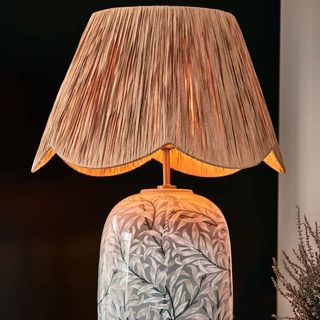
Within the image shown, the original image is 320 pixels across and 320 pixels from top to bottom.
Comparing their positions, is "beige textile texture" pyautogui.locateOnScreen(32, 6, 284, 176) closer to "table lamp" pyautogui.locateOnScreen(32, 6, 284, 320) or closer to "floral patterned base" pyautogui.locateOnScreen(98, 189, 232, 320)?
"table lamp" pyautogui.locateOnScreen(32, 6, 284, 320)

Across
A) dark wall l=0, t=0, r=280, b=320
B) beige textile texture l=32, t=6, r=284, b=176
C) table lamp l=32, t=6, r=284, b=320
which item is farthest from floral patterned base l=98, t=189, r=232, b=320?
dark wall l=0, t=0, r=280, b=320

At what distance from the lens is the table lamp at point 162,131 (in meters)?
1.02

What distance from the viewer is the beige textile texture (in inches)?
39.8

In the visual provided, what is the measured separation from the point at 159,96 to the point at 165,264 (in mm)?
300

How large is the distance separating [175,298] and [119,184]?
0.51 m

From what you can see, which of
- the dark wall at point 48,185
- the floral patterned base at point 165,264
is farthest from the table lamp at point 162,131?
the dark wall at point 48,185

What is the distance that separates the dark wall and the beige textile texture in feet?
1.31

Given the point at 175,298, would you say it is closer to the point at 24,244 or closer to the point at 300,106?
the point at 24,244

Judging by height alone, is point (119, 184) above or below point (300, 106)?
below

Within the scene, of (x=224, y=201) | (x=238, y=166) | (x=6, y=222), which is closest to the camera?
(x=238, y=166)

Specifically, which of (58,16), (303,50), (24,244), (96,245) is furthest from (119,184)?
(303,50)

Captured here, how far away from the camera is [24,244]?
1.53 metres

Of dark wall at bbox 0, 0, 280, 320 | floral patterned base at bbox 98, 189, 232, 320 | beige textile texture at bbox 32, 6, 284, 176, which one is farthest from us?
dark wall at bbox 0, 0, 280, 320

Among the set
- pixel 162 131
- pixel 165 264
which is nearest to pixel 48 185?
pixel 165 264
